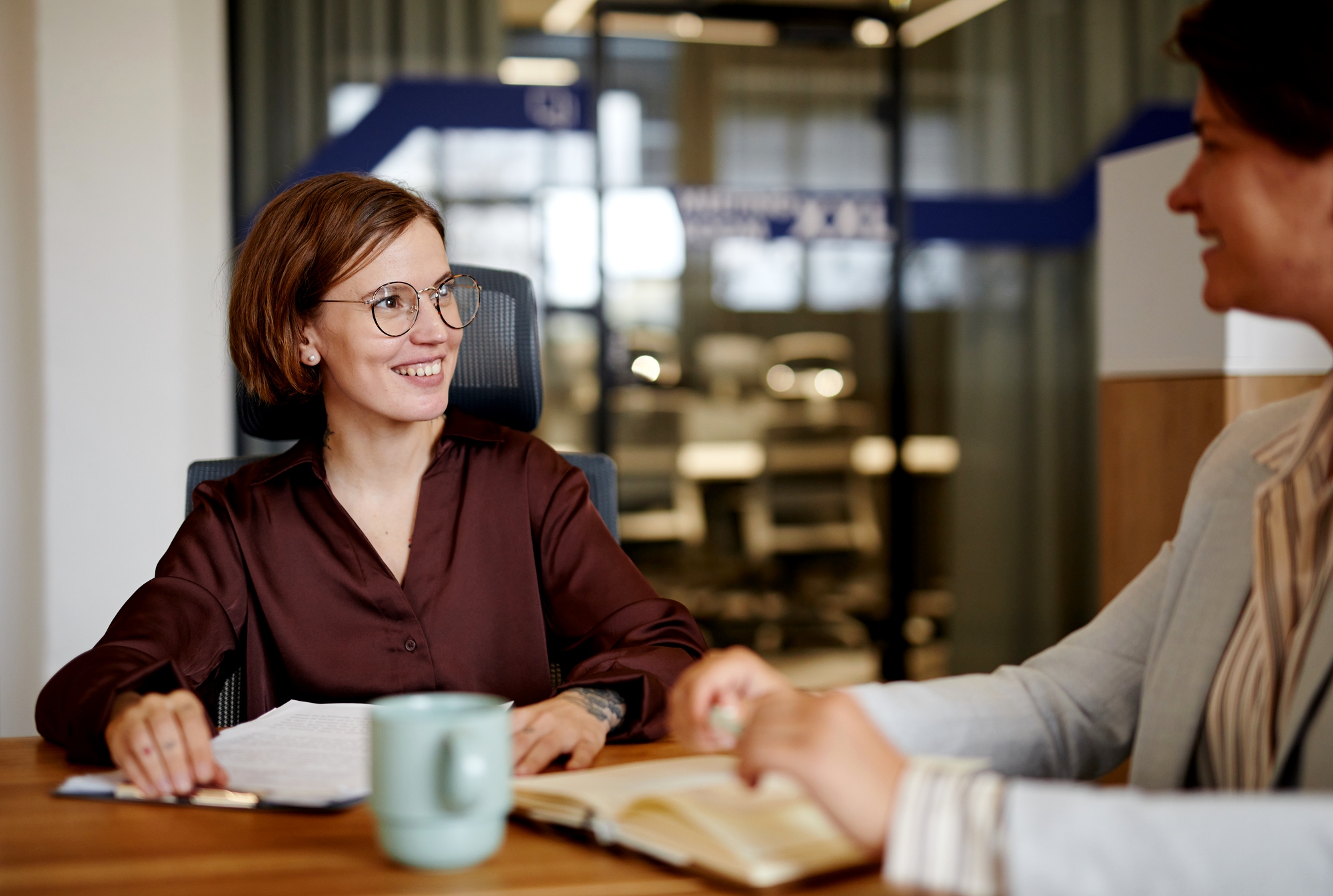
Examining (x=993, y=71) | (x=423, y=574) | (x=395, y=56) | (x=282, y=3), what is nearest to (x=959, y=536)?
(x=993, y=71)

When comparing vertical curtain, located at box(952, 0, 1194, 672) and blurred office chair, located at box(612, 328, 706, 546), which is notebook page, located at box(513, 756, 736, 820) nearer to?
blurred office chair, located at box(612, 328, 706, 546)

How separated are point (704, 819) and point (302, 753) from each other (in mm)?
473

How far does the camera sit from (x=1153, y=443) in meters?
3.16

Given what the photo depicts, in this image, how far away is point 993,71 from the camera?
181 inches

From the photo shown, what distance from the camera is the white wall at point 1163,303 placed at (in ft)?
9.45

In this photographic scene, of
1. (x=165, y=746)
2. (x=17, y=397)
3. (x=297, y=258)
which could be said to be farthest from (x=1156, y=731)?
(x=17, y=397)

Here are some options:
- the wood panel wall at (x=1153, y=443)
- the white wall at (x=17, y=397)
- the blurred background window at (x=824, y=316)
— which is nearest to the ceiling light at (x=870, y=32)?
the blurred background window at (x=824, y=316)

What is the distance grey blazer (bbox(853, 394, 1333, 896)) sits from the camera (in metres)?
0.71

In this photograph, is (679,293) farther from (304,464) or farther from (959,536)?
(304,464)

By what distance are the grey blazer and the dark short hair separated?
0.95 feet

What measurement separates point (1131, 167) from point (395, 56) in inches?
93.5

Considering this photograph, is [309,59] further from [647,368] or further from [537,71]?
[647,368]

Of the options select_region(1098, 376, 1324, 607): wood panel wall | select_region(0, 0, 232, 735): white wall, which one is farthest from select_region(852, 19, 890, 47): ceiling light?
select_region(0, 0, 232, 735): white wall

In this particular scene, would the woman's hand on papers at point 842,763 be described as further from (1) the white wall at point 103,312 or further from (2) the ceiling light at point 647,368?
(2) the ceiling light at point 647,368
